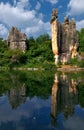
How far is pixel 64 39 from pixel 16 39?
11.6 meters

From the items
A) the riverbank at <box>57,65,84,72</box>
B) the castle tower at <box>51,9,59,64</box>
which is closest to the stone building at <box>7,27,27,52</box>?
the castle tower at <box>51,9,59,64</box>

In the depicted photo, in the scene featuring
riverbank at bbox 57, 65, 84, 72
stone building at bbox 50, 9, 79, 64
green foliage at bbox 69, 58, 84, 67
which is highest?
stone building at bbox 50, 9, 79, 64

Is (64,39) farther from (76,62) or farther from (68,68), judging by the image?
(68,68)

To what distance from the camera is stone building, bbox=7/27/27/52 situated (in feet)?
195

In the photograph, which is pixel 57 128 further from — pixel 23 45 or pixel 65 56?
pixel 23 45

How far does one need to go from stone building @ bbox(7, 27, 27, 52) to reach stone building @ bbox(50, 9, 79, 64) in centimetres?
962

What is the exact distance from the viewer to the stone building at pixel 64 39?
166ft

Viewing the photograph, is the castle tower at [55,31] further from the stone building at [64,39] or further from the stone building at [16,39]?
the stone building at [16,39]

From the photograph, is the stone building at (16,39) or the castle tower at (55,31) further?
the stone building at (16,39)

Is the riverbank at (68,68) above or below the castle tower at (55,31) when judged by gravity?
below

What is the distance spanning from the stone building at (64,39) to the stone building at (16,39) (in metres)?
9.62

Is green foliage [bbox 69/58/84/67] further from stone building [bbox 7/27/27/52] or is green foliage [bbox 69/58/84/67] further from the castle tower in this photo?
stone building [bbox 7/27/27/52]

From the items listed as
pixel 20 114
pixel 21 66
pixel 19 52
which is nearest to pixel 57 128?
pixel 20 114

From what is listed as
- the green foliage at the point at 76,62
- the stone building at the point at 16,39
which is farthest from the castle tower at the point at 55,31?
the stone building at the point at 16,39
